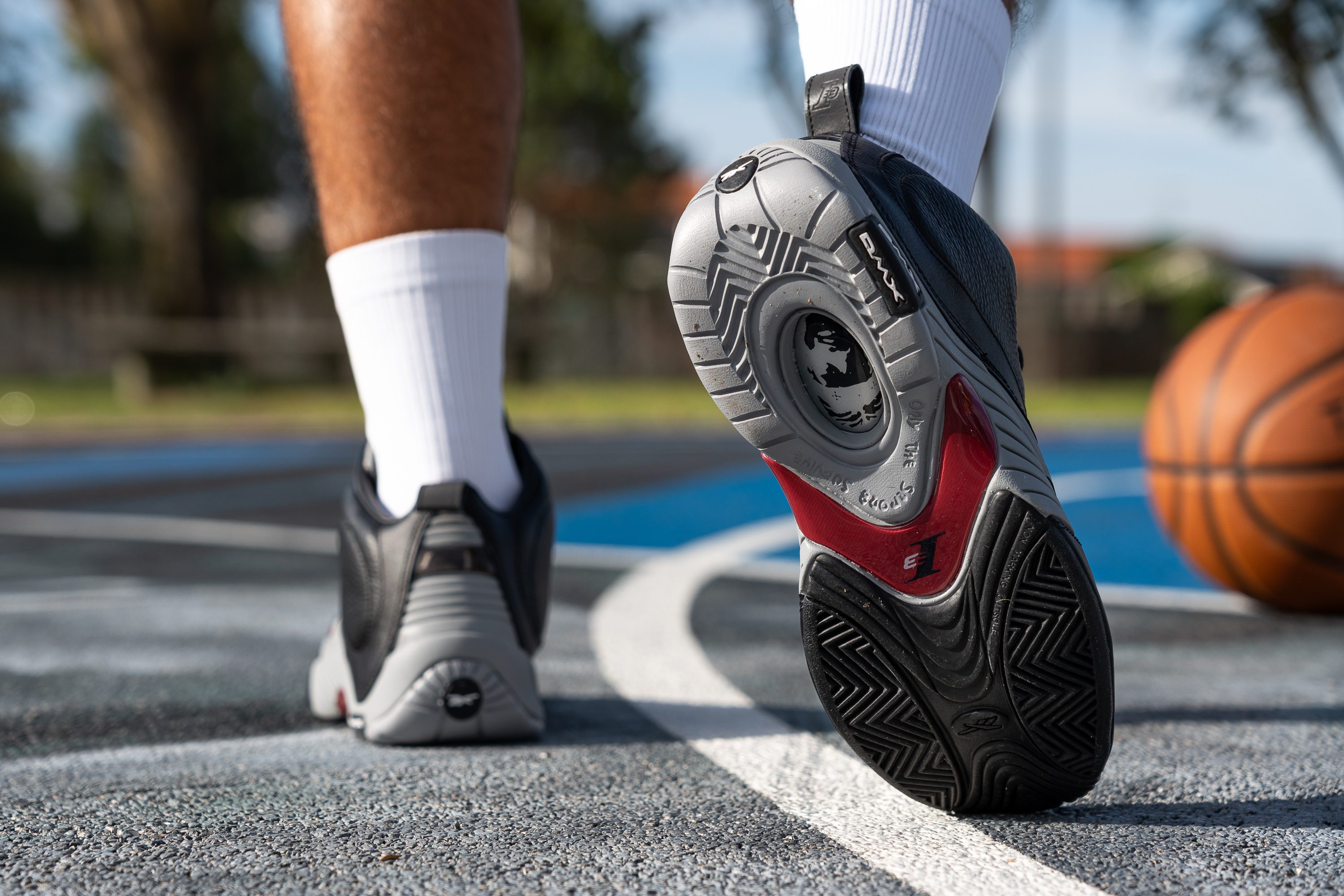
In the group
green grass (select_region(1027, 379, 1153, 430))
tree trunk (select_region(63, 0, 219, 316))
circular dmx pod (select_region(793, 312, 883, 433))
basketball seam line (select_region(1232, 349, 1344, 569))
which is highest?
tree trunk (select_region(63, 0, 219, 316))

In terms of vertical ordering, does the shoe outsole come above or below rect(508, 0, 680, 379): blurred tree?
below

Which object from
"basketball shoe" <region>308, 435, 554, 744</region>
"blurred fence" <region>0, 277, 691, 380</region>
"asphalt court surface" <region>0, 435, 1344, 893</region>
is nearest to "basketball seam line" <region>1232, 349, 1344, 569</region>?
"asphalt court surface" <region>0, 435, 1344, 893</region>

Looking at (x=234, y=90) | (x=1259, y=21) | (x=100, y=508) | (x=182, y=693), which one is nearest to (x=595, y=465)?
(x=100, y=508)

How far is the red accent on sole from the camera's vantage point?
109 centimetres

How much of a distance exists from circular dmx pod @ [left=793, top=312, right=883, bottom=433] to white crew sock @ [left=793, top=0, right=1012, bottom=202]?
25 centimetres

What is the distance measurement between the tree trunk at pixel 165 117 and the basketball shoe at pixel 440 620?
13892 millimetres

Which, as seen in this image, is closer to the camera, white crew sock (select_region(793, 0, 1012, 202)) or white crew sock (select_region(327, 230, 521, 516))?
white crew sock (select_region(793, 0, 1012, 202))

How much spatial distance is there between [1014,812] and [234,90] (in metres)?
36.9

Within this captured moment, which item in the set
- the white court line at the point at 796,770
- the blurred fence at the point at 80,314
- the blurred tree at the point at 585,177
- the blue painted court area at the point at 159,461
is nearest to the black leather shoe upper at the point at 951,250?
the white court line at the point at 796,770

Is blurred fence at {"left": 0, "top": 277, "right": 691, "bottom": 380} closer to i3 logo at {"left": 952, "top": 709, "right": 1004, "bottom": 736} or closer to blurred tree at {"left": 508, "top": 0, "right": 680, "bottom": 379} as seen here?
blurred tree at {"left": 508, "top": 0, "right": 680, "bottom": 379}

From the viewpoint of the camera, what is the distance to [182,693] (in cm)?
187

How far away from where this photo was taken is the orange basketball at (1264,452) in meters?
2.74

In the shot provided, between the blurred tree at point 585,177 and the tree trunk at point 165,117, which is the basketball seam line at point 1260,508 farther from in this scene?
the blurred tree at point 585,177

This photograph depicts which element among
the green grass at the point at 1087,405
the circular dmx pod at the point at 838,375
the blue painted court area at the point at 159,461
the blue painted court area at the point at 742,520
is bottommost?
the green grass at the point at 1087,405
